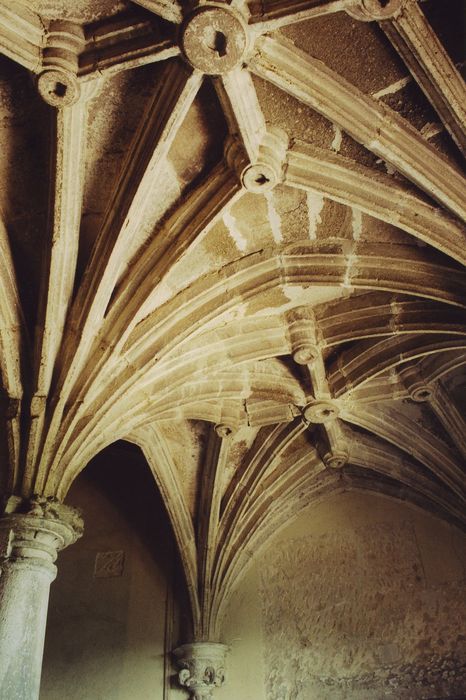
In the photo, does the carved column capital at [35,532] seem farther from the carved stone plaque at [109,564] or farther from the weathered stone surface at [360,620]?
the weathered stone surface at [360,620]

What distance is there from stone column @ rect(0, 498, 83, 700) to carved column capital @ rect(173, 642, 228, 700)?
12.6 ft

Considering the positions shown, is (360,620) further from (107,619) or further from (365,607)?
(107,619)

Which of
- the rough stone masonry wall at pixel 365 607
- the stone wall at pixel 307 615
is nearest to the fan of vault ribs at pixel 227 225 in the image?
the rough stone masonry wall at pixel 365 607

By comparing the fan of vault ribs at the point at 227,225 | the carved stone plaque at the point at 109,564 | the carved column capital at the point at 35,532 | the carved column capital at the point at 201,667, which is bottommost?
the carved column capital at the point at 201,667

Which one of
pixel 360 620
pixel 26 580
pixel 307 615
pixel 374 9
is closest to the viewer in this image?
pixel 374 9

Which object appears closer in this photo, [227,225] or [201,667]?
[227,225]

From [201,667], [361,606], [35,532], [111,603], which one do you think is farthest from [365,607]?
[35,532]

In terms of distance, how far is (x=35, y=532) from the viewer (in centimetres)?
→ 480

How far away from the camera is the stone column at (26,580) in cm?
432

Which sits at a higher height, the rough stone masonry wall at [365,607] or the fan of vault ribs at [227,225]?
the fan of vault ribs at [227,225]

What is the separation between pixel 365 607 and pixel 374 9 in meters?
6.93

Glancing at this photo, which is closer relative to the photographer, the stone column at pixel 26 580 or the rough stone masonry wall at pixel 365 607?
the stone column at pixel 26 580

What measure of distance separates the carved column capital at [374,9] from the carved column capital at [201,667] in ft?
23.6

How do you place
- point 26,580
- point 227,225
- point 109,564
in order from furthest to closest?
point 109,564, point 227,225, point 26,580
